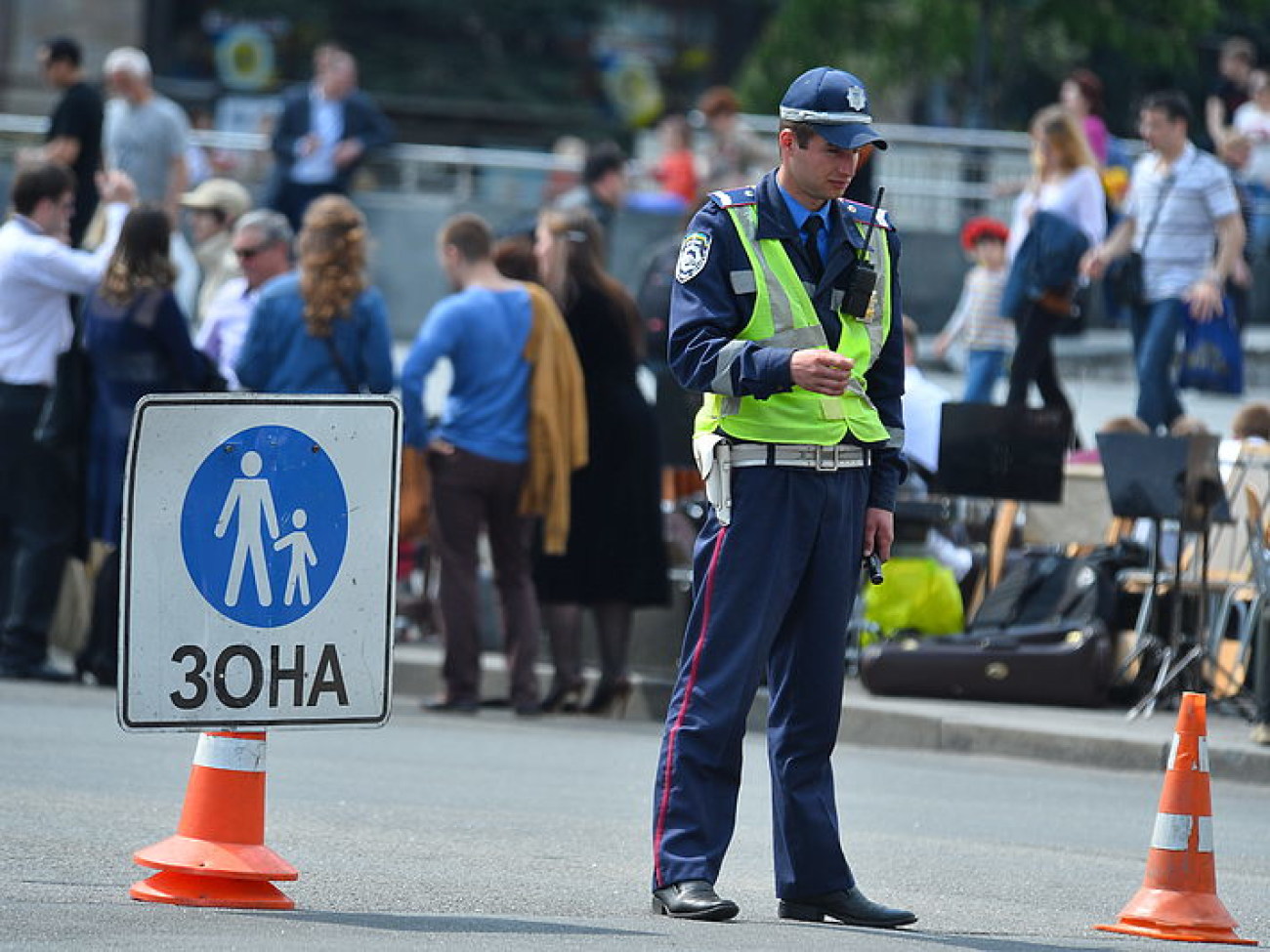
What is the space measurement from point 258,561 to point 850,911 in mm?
1631

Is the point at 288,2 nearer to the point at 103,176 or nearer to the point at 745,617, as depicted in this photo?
the point at 103,176

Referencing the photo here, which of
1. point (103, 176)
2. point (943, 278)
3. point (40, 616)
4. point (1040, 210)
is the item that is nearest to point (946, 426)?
point (1040, 210)

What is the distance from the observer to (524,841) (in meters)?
8.75

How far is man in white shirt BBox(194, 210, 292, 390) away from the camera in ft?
43.6

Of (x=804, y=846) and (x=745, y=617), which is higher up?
(x=745, y=617)

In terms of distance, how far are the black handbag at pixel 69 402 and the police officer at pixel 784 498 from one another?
603cm

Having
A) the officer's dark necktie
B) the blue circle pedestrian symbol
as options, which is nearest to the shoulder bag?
the officer's dark necktie

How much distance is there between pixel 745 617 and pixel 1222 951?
136cm

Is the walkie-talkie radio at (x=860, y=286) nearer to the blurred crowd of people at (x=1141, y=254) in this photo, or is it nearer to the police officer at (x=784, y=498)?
the police officer at (x=784, y=498)

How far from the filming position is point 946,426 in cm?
1361

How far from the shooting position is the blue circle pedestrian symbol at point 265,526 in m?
6.85

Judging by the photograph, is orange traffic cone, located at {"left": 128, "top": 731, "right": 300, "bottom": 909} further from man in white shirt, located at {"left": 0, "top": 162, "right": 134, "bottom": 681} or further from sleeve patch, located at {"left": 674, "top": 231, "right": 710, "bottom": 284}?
man in white shirt, located at {"left": 0, "top": 162, "right": 134, "bottom": 681}

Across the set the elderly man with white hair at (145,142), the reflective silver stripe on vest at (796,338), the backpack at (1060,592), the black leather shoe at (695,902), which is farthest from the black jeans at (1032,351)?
the black leather shoe at (695,902)

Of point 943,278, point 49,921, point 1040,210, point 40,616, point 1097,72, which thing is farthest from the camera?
point 1097,72
